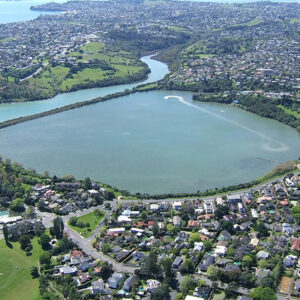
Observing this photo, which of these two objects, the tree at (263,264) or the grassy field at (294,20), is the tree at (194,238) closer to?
the tree at (263,264)

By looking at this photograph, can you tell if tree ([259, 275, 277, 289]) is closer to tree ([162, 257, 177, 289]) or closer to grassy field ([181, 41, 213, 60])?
tree ([162, 257, 177, 289])

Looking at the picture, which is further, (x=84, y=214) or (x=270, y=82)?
(x=270, y=82)

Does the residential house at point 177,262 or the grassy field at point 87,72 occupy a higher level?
the grassy field at point 87,72

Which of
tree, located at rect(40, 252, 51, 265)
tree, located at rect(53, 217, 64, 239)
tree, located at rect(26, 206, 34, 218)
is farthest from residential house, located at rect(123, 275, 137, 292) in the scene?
tree, located at rect(26, 206, 34, 218)

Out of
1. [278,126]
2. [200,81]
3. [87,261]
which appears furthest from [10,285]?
[200,81]

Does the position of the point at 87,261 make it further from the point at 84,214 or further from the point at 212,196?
the point at 212,196

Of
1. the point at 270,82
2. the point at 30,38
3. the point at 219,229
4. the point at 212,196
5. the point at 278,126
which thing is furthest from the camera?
the point at 30,38

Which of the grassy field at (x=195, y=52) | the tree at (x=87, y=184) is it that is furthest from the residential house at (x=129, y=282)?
the grassy field at (x=195, y=52)
